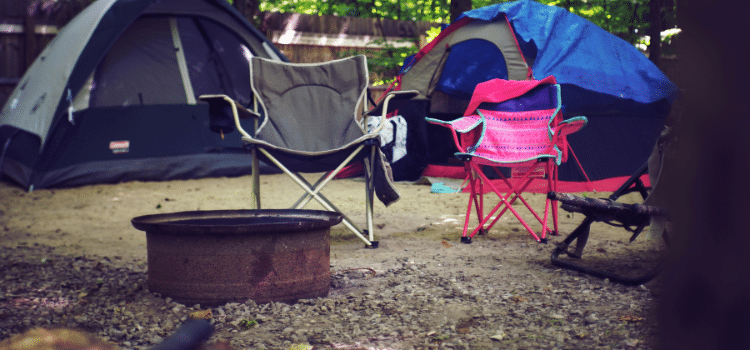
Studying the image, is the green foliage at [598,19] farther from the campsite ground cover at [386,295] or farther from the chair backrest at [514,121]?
the campsite ground cover at [386,295]

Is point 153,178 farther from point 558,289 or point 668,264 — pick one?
point 668,264

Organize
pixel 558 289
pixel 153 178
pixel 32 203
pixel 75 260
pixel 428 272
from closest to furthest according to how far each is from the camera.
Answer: pixel 558 289, pixel 428 272, pixel 75 260, pixel 32 203, pixel 153 178

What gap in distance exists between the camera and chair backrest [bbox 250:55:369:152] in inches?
138

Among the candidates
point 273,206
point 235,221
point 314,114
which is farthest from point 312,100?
point 235,221

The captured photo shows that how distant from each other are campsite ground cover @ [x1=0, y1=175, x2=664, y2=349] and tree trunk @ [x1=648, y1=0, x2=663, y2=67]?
4.36 m

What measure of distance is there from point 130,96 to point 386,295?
14.2ft

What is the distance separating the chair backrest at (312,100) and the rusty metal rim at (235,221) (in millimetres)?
1019

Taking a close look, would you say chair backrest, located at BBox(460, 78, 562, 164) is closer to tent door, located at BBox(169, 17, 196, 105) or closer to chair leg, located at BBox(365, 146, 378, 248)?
chair leg, located at BBox(365, 146, 378, 248)

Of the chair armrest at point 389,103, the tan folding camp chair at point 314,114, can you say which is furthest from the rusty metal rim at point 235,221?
the chair armrest at point 389,103

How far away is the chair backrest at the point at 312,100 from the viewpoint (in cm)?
351

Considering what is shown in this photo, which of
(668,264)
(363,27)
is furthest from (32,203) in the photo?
(363,27)

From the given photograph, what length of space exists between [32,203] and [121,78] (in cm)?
160

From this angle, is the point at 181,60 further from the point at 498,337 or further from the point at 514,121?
the point at 498,337

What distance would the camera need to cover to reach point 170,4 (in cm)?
559
